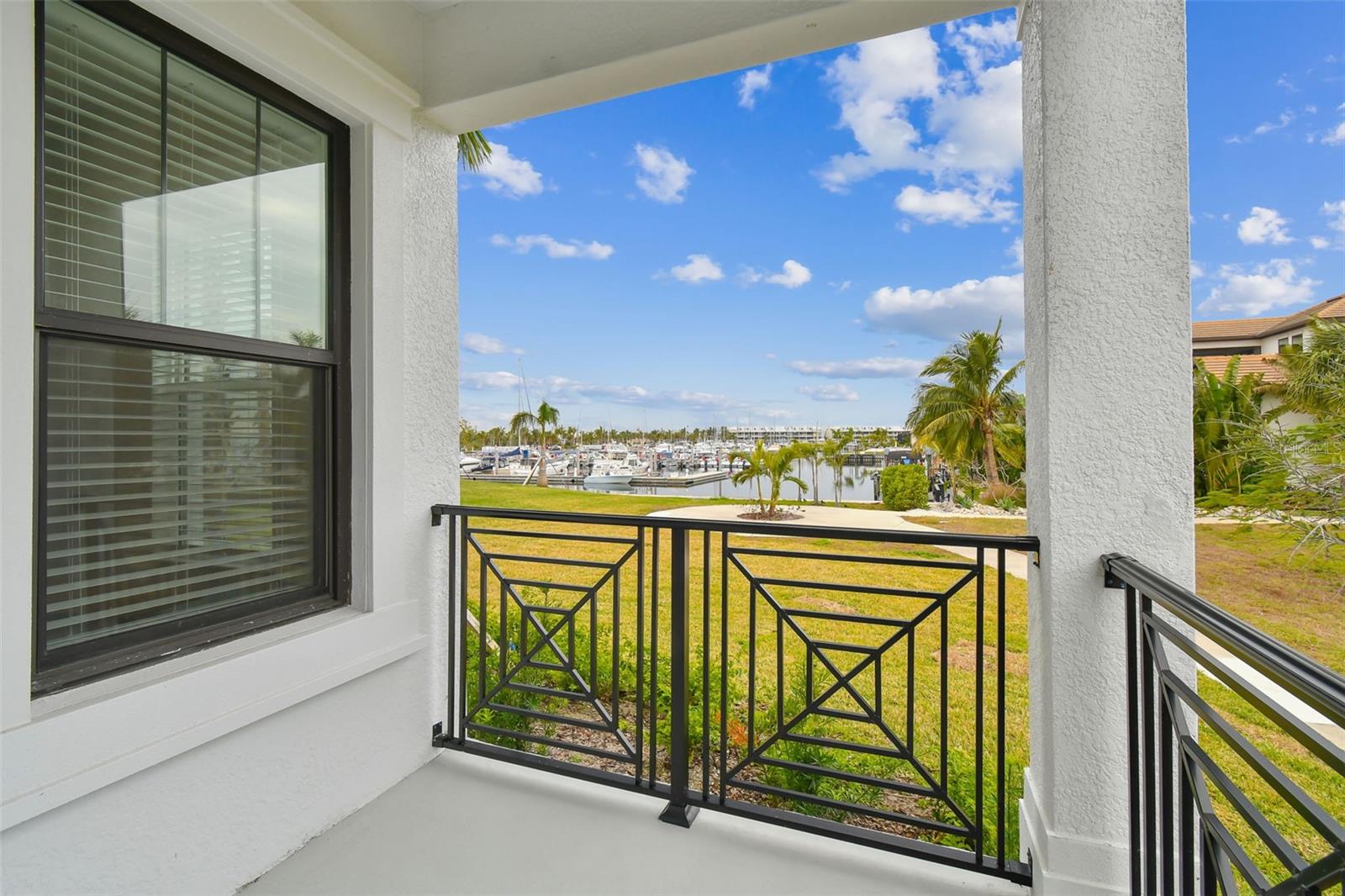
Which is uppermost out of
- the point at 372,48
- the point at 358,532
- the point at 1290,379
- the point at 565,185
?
the point at 565,185

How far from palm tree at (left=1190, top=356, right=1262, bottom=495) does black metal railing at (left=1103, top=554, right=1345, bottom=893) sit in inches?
59.4

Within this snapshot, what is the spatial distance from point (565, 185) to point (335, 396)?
11.8 meters

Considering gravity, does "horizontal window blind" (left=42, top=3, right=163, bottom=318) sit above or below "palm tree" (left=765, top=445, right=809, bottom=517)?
above

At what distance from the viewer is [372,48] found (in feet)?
6.06

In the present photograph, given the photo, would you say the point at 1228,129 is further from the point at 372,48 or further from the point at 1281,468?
the point at 372,48

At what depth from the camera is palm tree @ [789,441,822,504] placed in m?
8.74

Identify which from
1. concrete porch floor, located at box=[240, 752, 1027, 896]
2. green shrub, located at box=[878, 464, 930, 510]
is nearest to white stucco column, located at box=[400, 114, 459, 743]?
concrete porch floor, located at box=[240, 752, 1027, 896]

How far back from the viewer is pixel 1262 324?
2.66 meters

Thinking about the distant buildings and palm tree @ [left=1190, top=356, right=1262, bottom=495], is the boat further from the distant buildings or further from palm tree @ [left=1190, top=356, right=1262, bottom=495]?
palm tree @ [left=1190, top=356, right=1262, bottom=495]

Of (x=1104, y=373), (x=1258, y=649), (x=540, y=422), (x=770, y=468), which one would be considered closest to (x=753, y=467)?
(x=770, y=468)

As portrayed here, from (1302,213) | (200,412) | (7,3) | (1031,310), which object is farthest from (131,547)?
(1302,213)

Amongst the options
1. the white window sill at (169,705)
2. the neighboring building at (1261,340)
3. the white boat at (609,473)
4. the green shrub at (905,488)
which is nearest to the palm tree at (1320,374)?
the neighboring building at (1261,340)

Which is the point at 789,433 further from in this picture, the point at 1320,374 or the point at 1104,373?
the point at 1104,373

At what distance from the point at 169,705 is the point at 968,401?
40.6 ft
